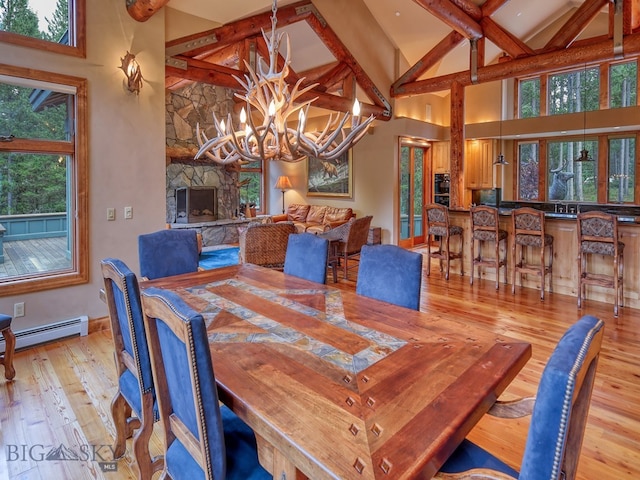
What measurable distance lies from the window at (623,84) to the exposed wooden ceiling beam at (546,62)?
2.51 m

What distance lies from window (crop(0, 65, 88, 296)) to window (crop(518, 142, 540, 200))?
898cm

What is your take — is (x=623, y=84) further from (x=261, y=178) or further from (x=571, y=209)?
(x=261, y=178)

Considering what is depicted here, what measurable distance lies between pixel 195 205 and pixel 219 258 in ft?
5.97

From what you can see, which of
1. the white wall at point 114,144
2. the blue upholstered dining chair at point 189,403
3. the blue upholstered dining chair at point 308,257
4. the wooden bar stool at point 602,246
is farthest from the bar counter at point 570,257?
the blue upholstered dining chair at point 189,403

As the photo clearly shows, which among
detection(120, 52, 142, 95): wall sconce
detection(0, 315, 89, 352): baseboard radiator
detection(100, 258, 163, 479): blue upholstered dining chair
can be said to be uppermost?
detection(120, 52, 142, 95): wall sconce

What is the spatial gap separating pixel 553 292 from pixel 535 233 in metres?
0.93

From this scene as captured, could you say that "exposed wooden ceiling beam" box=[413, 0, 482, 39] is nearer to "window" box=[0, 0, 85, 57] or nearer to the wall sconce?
the wall sconce

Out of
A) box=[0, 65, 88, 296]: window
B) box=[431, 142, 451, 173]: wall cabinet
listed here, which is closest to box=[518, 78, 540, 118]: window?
box=[431, 142, 451, 173]: wall cabinet

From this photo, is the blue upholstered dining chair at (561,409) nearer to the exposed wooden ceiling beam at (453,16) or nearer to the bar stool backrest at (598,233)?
the bar stool backrest at (598,233)

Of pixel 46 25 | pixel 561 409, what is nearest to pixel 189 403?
pixel 561 409

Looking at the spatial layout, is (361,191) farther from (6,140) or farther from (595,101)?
→ (6,140)

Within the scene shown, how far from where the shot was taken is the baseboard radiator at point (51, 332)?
3471 millimetres

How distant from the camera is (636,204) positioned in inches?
310

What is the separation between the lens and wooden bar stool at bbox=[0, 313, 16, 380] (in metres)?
2.80
